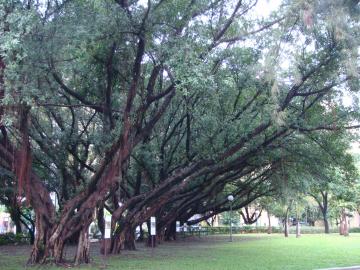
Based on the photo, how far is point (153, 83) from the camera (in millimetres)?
14594

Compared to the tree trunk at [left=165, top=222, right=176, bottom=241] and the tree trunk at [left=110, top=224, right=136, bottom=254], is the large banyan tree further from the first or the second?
the tree trunk at [left=165, top=222, right=176, bottom=241]

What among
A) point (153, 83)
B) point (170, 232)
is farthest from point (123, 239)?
point (170, 232)

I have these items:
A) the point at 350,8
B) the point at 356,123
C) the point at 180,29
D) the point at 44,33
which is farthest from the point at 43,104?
the point at 356,123

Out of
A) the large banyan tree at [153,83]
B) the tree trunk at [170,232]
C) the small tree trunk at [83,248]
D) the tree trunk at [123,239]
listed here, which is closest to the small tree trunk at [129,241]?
the tree trunk at [123,239]

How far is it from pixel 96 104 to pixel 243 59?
16.6 feet

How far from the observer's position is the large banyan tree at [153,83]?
1127 cm

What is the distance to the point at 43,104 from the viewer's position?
41.0ft

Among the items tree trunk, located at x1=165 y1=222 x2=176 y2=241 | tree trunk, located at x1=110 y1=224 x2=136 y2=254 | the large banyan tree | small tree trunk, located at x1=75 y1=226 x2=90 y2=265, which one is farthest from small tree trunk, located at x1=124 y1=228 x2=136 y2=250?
tree trunk, located at x1=165 y1=222 x2=176 y2=241

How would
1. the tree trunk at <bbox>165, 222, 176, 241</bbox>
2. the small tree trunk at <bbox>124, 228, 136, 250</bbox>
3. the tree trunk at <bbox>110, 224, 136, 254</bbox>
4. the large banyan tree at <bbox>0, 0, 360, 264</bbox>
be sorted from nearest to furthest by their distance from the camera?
the large banyan tree at <bbox>0, 0, 360, 264</bbox>, the tree trunk at <bbox>110, 224, 136, 254</bbox>, the small tree trunk at <bbox>124, 228, 136, 250</bbox>, the tree trunk at <bbox>165, 222, 176, 241</bbox>

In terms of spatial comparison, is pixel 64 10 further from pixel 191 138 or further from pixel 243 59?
pixel 191 138

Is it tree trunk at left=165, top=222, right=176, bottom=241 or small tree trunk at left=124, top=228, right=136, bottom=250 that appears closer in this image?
small tree trunk at left=124, top=228, right=136, bottom=250

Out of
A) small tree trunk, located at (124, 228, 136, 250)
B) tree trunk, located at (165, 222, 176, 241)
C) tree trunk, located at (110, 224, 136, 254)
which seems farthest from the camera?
tree trunk, located at (165, 222, 176, 241)

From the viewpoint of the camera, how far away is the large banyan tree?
37.0ft

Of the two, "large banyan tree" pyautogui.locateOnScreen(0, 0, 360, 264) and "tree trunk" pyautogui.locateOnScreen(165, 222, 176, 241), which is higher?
"large banyan tree" pyautogui.locateOnScreen(0, 0, 360, 264)
